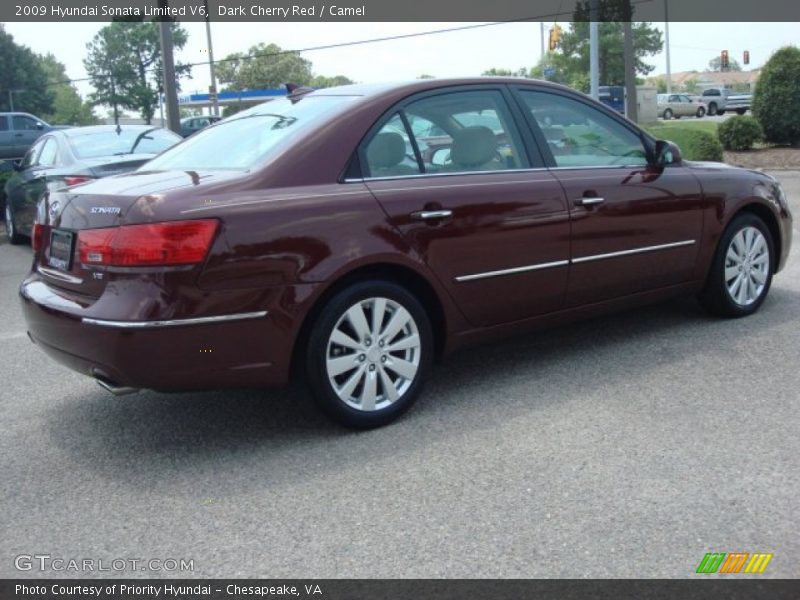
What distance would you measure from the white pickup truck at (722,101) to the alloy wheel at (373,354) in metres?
54.8

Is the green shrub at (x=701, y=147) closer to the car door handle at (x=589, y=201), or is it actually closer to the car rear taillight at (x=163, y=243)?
the car door handle at (x=589, y=201)

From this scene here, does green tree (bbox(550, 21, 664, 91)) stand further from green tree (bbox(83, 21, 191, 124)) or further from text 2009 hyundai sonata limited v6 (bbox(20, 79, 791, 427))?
text 2009 hyundai sonata limited v6 (bbox(20, 79, 791, 427))

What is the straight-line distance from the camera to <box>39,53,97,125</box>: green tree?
105 meters

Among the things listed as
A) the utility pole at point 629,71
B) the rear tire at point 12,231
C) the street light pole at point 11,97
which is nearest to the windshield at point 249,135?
the rear tire at point 12,231

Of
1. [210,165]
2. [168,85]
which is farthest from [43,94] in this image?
[210,165]

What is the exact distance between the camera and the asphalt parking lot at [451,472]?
3.05m

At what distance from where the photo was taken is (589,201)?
4.97 metres

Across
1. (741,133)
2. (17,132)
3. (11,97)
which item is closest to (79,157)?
(741,133)

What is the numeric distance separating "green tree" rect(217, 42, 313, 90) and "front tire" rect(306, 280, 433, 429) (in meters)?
92.8

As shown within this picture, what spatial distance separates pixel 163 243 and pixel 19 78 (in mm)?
80295

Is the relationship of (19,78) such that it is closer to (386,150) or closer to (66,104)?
(66,104)

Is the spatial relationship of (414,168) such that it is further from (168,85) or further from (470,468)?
(168,85)
